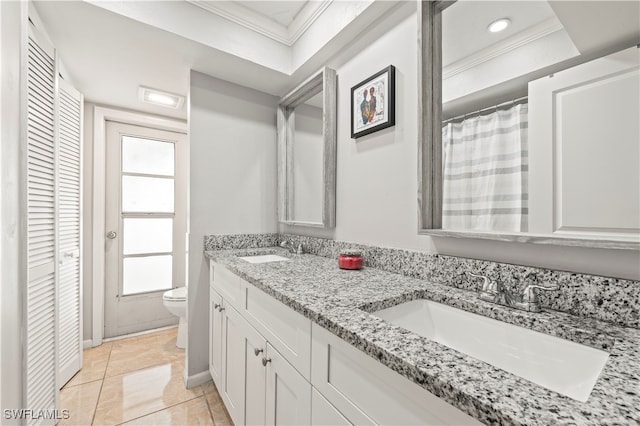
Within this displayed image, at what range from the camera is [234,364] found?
141 centimetres

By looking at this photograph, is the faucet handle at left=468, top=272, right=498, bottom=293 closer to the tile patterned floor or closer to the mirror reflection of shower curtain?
the mirror reflection of shower curtain

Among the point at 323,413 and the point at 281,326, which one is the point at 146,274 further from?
the point at 323,413

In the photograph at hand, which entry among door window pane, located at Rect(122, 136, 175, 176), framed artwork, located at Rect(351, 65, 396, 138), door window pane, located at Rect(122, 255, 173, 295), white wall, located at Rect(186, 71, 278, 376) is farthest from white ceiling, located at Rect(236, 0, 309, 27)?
door window pane, located at Rect(122, 255, 173, 295)

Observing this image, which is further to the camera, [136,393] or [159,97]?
[159,97]

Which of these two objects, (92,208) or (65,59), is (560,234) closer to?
(65,59)

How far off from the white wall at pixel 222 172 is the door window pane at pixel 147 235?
4.00 ft

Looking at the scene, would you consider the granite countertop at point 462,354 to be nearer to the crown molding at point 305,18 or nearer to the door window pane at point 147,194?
the crown molding at point 305,18

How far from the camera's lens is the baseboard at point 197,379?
6.17ft

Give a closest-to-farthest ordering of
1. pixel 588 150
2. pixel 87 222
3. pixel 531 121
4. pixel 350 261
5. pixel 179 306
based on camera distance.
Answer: pixel 588 150 < pixel 531 121 < pixel 350 261 < pixel 179 306 < pixel 87 222

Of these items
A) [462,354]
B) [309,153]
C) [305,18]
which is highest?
[305,18]

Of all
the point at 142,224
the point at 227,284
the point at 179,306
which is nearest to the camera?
the point at 227,284

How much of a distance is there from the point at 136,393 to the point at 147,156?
2.08 m

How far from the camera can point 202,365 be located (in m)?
1.96

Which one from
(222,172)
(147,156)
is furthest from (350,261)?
(147,156)
